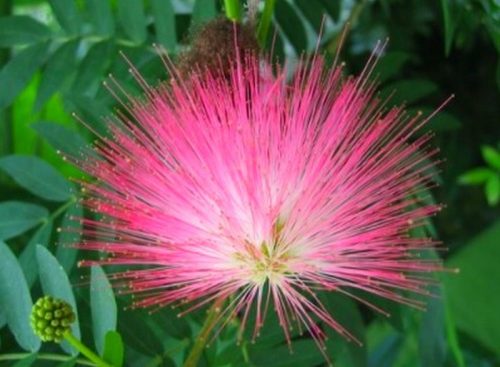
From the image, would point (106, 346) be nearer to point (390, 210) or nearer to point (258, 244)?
point (258, 244)

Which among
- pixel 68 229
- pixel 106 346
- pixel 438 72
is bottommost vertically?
pixel 106 346

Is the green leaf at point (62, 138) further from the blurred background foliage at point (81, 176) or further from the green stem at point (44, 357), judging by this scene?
the green stem at point (44, 357)

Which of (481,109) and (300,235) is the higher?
(481,109)

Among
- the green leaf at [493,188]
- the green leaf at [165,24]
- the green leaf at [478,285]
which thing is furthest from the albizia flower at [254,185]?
the green leaf at [478,285]

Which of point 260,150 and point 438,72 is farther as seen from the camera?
point 438,72

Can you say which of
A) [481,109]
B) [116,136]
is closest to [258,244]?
[116,136]

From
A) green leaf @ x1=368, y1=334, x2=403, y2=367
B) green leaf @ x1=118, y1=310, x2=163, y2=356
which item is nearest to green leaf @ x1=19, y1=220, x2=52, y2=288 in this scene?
green leaf @ x1=118, y1=310, x2=163, y2=356

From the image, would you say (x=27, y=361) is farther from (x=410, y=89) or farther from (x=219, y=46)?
(x=410, y=89)

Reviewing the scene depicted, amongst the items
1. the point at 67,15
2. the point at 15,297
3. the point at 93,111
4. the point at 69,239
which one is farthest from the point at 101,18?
the point at 15,297
